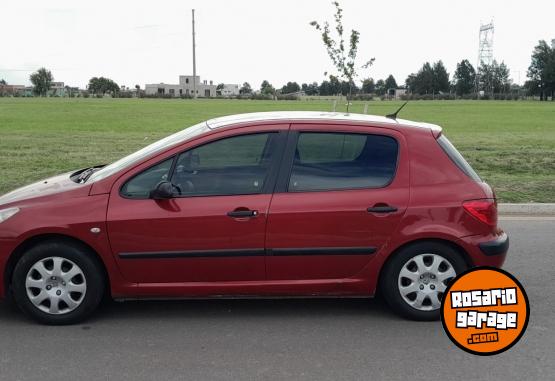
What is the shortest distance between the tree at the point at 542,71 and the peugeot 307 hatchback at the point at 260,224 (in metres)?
130

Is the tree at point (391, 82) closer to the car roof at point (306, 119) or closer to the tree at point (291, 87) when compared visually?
the tree at point (291, 87)

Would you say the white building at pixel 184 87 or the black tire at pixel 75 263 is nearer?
the black tire at pixel 75 263

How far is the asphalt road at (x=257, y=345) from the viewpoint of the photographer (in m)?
3.79

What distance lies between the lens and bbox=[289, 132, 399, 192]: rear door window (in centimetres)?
460

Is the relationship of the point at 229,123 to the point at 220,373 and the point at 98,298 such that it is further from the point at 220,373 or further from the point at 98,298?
the point at 220,373

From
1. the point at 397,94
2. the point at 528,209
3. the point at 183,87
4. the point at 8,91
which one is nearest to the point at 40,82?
the point at 8,91

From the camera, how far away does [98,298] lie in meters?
4.50

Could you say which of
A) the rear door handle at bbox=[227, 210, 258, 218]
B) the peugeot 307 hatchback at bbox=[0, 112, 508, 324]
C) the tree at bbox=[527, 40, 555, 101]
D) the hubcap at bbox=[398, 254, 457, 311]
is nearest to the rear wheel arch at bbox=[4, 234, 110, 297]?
the peugeot 307 hatchback at bbox=[0, 112, 508, 324]

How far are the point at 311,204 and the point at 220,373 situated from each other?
4.48ft

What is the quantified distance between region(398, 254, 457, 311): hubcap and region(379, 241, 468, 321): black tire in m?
0.02

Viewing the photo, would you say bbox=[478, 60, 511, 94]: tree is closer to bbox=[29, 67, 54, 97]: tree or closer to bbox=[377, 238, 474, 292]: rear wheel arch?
bbox=[29, 67, 54, 97]: tree

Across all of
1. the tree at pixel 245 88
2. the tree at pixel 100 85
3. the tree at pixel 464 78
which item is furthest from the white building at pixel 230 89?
the tree at pixel 464 78

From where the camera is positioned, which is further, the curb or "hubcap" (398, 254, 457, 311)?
the curb

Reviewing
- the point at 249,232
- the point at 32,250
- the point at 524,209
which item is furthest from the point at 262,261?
the point at 524,209
